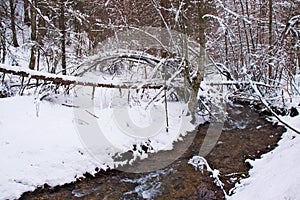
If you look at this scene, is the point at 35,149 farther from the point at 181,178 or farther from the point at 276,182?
the point at 276,182

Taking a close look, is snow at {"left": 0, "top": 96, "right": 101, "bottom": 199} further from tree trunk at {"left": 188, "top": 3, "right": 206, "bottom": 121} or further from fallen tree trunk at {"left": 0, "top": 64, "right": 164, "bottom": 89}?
tree trunk at {"left": 188, "top": 3, "right": 206, "bottom": 121}

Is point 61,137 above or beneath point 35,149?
above

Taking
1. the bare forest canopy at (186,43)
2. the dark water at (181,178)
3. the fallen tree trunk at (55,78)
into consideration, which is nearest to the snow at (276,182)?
the dark water at (181,178)

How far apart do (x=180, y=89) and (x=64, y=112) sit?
3.71 meters

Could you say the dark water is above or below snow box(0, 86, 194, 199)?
below

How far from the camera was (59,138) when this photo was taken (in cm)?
578

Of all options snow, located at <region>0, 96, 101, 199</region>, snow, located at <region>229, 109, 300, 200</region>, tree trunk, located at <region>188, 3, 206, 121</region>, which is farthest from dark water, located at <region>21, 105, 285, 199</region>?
tree trunk, located at <region>188, 3, 206, 121</region>

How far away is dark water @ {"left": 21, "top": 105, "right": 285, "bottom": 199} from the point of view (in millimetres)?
5023

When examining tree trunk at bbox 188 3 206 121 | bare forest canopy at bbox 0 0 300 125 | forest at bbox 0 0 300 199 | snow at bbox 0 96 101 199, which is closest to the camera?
snow at bbox 0 96 101 199

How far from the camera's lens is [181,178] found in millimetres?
5672

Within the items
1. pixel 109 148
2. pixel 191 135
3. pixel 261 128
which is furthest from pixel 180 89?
pixel 109 148

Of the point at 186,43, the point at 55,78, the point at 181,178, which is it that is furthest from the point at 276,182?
the point at 186,43

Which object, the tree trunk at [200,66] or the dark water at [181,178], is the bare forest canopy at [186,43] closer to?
the tree trunk at [200,66]

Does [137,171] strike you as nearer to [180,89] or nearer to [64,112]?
[64,112]
